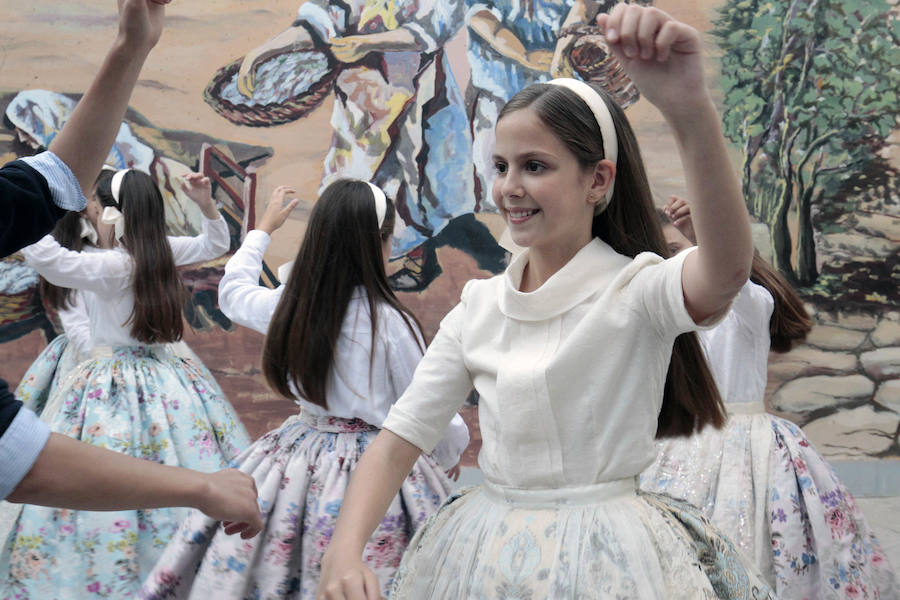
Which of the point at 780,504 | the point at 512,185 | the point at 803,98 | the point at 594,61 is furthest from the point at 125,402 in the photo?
the point at 803,98

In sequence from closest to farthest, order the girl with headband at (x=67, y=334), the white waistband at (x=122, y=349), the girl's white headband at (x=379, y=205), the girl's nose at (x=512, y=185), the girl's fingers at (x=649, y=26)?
the girl's fingers at (x=649, y=26), the girl's nose at (x=512, y=185), the girl's white headband at (x=379, y=205), the white waistband at (x=122, y=349), the girl with headband at (x=67, y=334)

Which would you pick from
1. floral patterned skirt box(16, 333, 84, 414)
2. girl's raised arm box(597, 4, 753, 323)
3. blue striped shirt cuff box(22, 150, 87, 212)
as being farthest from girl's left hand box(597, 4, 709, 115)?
floral patterned skirt box(16, 333, 84, 414)

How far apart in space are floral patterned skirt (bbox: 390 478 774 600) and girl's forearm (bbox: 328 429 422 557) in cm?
14

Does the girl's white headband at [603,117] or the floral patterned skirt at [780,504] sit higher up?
the girl's white headband at [603,117]

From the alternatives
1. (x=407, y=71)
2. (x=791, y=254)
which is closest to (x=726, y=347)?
(x=791, y=254)

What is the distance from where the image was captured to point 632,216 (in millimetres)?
1642

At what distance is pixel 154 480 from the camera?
4.78ft

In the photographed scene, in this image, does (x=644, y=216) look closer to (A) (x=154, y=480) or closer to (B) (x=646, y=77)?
(B) (x=646, y=77)

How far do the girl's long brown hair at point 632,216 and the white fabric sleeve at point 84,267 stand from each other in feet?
9.00

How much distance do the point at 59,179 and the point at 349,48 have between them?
4711 millimetres

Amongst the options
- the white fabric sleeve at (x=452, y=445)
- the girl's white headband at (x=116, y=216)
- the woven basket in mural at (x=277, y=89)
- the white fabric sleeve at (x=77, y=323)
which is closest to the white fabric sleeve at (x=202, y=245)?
the girl's white headband at (x=116, y=216)

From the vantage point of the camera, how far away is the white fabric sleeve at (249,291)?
3074 millimetres

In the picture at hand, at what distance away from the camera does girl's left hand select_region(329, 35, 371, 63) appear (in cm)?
595

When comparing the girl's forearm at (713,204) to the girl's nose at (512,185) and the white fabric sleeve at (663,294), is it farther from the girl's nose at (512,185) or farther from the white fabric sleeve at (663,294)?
the girl's nose at (512,185)
